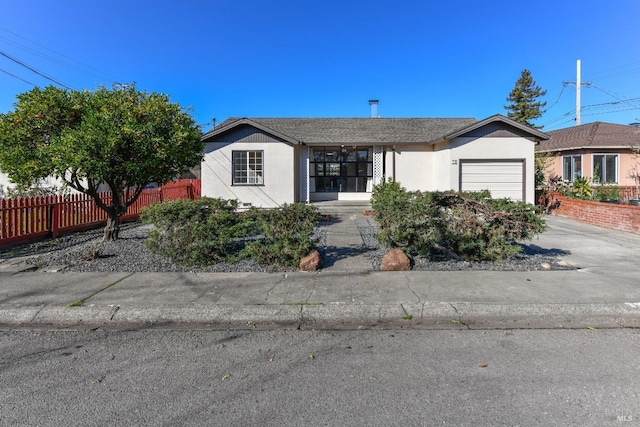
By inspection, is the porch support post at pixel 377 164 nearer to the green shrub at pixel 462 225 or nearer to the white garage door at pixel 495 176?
the white garage door at pixel 495 176

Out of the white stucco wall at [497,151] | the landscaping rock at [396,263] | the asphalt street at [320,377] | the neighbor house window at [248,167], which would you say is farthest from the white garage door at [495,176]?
the asphalt street at [320,377]

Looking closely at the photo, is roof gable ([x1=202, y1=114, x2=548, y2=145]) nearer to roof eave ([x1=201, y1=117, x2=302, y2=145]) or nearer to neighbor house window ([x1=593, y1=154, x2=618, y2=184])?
roof eave ([x1=201, y1=117, x2=302, y2=145])

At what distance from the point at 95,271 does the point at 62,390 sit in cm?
408

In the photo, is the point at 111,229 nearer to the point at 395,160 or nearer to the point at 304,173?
the point at 304,173

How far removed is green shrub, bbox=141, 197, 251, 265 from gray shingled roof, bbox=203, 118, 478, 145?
916cm

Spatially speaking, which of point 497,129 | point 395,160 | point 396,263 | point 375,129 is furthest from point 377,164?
point 396,263

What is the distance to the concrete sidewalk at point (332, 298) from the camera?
16.0ft

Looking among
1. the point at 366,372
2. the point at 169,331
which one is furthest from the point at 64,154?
the point at 366,372

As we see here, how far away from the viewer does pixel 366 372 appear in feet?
11.7

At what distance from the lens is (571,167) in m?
20.7

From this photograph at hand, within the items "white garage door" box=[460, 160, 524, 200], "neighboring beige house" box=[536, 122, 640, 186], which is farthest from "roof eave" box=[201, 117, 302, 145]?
"neighboring beige house" box=[536, 122, 640, 186]

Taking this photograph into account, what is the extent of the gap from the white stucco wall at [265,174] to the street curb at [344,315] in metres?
11.2

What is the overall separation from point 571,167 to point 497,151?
7.90 metres

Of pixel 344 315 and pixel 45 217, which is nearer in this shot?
pixel 344 315
